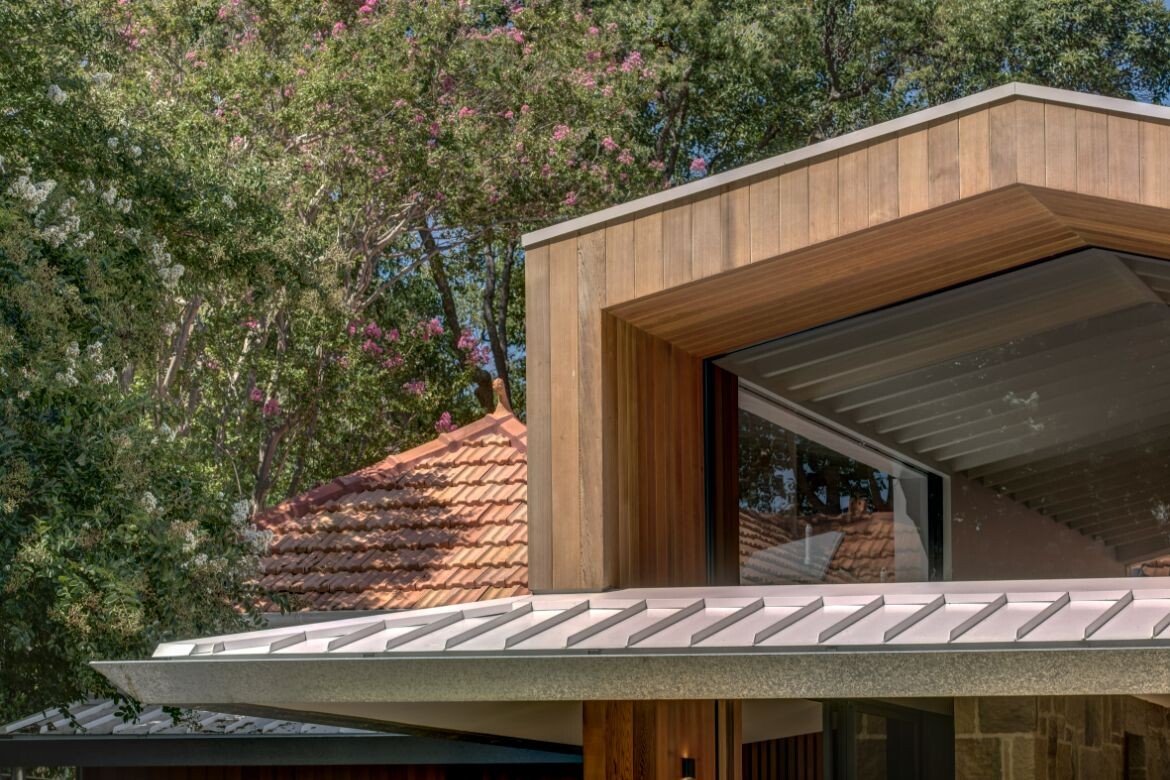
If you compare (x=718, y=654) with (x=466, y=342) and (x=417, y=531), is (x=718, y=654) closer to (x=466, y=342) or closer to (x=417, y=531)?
(x=417, y=531)

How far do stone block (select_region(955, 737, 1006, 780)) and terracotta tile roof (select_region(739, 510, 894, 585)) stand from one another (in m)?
4.11

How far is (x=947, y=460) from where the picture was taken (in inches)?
354

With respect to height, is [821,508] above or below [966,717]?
above

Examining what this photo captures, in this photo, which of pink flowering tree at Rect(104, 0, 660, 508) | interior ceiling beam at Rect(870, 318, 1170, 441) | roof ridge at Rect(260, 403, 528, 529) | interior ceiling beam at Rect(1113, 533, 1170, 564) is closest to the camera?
interior ceiling beam at Rect(1113, 533, 1170, 564)

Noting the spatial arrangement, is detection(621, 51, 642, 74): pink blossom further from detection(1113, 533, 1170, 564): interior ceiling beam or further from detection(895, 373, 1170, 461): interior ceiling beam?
detection(1113, 533, 1170, 564): interior ceiling beam

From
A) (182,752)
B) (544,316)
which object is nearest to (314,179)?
(182,752)

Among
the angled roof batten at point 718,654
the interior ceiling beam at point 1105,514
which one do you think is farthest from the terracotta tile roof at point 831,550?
the angled roof batten at point 718,654

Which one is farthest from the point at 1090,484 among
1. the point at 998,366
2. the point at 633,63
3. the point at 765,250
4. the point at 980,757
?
the point at 633,63

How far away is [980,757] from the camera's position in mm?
12477

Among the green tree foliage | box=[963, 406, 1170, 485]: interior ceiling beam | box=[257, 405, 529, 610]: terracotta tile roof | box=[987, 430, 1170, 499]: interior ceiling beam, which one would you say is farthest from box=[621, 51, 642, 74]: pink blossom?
box=[987, 430, 1170, 499]: interior ceiling beam

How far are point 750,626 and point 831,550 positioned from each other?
2.57 m

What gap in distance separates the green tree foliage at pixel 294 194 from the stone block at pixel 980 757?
5974mm

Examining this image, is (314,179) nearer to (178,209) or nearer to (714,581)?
(178,209)

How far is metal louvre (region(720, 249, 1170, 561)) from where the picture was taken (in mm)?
→ 8484
